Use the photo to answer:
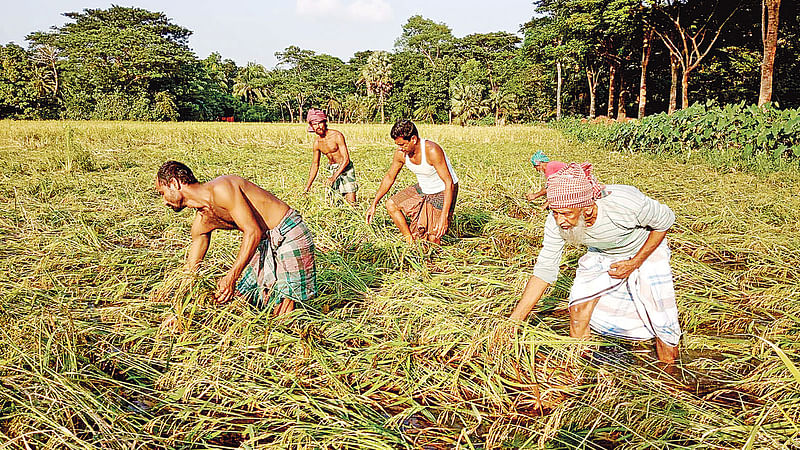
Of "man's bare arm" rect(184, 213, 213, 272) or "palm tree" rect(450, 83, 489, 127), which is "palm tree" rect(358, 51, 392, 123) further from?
"man's bare arm" rect(184, 213, 213, 272)

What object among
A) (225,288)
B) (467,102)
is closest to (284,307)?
(225,288)

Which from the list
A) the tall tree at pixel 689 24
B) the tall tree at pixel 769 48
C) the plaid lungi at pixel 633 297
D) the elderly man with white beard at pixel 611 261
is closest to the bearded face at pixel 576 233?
the elderly man with white beard at pixel 611 261

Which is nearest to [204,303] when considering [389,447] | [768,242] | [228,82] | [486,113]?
[389,447]

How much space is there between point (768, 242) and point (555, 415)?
3.19m

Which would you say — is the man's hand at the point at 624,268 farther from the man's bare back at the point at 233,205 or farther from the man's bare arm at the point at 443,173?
the man's bare arm at the point at 443,173

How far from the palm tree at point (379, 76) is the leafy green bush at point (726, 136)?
1444 inches

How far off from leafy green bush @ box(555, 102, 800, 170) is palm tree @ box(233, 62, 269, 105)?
43273 mm

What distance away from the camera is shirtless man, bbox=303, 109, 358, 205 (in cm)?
547

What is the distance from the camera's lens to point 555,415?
82.3 inches

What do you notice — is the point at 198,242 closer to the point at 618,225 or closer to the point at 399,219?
the point at 399,219

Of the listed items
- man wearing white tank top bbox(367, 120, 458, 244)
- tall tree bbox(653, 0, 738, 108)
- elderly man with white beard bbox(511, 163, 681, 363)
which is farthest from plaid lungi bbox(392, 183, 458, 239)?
tall tree bbox(653, 0, 738, 108)

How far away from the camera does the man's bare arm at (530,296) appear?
244 cm

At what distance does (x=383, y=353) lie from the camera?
2656 millimetres

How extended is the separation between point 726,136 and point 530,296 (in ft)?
33.3
